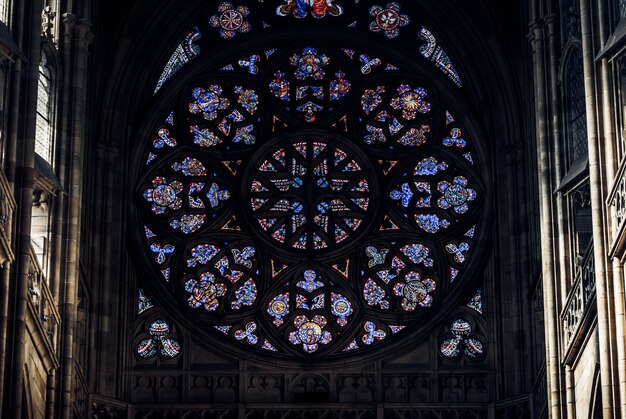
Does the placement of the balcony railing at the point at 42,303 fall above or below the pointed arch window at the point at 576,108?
below

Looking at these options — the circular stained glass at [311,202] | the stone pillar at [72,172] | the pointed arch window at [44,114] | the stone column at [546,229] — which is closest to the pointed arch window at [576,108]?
the stone column at [546,229]

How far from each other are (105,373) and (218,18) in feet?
24.5

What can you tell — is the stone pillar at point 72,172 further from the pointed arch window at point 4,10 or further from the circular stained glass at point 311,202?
the circular stained glass at point 311,202

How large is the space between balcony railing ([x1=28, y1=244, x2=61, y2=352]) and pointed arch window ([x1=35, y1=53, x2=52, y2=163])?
233 centimetres

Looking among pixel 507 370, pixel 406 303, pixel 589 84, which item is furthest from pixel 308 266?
pixel 589 84

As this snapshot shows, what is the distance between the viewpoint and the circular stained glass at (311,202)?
34.7 m

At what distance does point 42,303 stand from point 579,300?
7490 mm

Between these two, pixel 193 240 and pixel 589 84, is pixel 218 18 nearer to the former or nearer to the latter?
pixel 193 240

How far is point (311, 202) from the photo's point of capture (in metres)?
35.8

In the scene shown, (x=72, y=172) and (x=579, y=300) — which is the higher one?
(x=72, y=172)

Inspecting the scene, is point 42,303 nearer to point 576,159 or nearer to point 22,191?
point 22,191

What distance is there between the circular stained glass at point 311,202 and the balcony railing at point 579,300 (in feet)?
20.5

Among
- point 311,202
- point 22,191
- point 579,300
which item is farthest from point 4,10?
point 311,202

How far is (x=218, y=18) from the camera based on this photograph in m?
36.9
